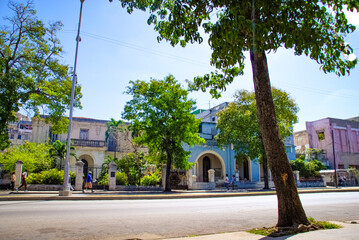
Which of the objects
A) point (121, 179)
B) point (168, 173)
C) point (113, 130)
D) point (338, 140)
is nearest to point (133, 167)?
point (121, 179)

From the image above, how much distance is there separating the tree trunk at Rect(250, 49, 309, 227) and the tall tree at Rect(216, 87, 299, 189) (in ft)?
66.4

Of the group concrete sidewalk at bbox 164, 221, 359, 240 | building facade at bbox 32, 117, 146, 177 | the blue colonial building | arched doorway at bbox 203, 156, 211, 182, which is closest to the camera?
concrete sidewalk at bbox 164, 221, 359, 240

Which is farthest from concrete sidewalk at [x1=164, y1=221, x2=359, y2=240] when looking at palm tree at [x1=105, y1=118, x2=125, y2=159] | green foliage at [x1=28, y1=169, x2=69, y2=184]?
palm tree at [x1=105, y1=118, x2=125, y2=159]

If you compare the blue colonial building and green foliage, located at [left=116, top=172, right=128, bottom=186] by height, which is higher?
the blue colonial building

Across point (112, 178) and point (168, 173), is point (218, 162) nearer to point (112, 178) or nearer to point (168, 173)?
point (168, 173)

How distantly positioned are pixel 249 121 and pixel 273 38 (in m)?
21.2

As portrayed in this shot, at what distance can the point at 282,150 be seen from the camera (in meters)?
5.63

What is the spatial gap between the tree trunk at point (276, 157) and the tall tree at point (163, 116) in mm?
16123

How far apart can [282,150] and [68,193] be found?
12508 millimetres

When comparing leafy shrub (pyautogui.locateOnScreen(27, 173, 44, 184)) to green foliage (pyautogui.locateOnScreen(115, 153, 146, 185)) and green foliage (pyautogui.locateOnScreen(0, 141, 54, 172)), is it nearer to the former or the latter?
green foliage (pyautogui.locateOnScreen(0, 141, 54, 172))

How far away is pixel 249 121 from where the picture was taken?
2636 cm

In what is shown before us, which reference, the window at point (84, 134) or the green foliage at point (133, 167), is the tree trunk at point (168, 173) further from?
the window at point (84, 134)

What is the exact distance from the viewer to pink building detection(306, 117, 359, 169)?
39.4 m

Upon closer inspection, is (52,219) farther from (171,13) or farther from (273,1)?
(273,1)
